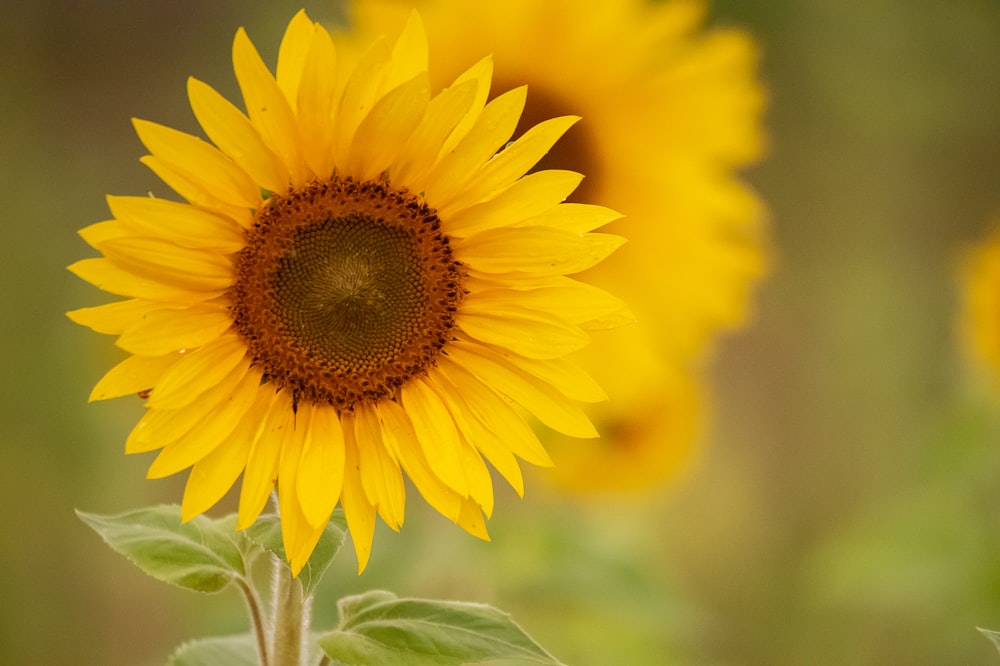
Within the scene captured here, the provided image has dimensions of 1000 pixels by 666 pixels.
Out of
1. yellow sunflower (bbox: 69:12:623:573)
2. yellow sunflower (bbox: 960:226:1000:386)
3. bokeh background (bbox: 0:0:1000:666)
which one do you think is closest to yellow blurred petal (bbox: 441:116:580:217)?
yellow sunflower (bbox: 69:12:623:573)

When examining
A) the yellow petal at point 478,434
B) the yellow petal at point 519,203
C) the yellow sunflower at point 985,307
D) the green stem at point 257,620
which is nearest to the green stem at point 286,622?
the green stem at point 257,620

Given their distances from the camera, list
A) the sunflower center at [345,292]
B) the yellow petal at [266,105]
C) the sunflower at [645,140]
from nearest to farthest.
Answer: the yellow petal at [266,105]
the sunflower center at [345,292]
the sunflower at [645,140]

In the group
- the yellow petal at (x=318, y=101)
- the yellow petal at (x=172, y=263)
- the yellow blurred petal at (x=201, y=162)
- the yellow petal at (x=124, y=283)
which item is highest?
the yellow petal at (x=318, y=101)

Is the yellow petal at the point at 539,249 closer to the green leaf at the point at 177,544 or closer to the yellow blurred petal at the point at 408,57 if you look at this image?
the yellow blurred petal at the point at 408,57

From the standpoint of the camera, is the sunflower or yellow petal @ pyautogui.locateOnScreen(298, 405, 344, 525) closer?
yellow petal @ pyautogui.locateOnScreen(298, 405, 344, 525)

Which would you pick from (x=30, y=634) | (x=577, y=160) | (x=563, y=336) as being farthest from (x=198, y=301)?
(x=30, y=634)

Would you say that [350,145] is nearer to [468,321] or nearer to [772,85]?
[468,321]

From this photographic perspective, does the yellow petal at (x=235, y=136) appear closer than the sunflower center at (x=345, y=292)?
Yes

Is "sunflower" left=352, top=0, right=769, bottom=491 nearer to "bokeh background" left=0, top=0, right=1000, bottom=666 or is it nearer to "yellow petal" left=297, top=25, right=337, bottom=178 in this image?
"bokeh background" left=0, top=0, right=1000, bottom=666
